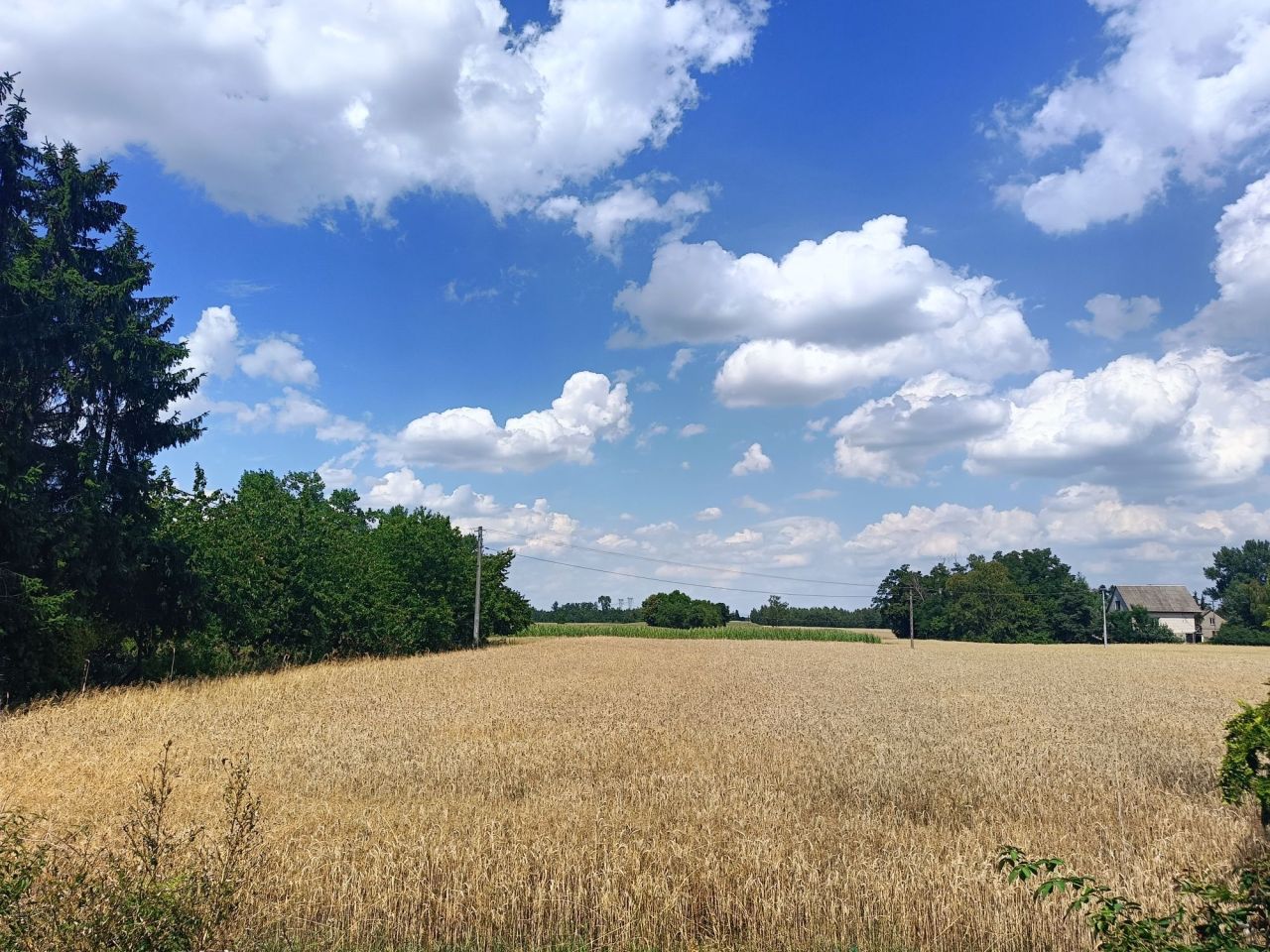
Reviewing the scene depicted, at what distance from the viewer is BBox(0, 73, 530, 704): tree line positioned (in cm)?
2089

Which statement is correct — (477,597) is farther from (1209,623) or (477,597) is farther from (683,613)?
(1209,623)

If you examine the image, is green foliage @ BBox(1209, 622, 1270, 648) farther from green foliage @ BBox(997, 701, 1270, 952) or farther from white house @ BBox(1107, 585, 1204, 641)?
green foliage @ BBox(997, 701, 1270, 952)

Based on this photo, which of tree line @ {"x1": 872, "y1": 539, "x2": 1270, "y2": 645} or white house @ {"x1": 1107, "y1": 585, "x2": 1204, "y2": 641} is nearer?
tree line @ {"x1": 872, "y1": 539, "x2": 1270, "y2": 645}

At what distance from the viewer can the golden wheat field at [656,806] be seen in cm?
682

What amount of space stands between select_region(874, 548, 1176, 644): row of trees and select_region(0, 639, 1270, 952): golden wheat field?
305 feet

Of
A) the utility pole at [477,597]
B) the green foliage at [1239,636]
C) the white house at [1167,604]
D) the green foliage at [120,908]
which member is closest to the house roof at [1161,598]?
the white house at [1167,604]

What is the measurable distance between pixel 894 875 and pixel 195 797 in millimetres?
9132

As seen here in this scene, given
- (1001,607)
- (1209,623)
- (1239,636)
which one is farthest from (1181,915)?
(1209,623)

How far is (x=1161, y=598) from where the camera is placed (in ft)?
443

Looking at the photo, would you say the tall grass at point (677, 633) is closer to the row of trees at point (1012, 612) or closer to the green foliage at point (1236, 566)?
the row of trees at point (1012, 612)

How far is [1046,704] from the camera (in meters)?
24.9

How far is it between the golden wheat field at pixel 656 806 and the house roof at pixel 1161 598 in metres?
135

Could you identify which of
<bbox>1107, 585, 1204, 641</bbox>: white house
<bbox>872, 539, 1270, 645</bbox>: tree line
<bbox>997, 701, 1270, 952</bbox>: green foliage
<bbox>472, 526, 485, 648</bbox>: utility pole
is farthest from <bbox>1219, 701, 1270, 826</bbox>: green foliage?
<bbox>1107, 585, 1204, 641</bbox>: white house

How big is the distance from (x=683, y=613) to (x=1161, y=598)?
86.4 m
